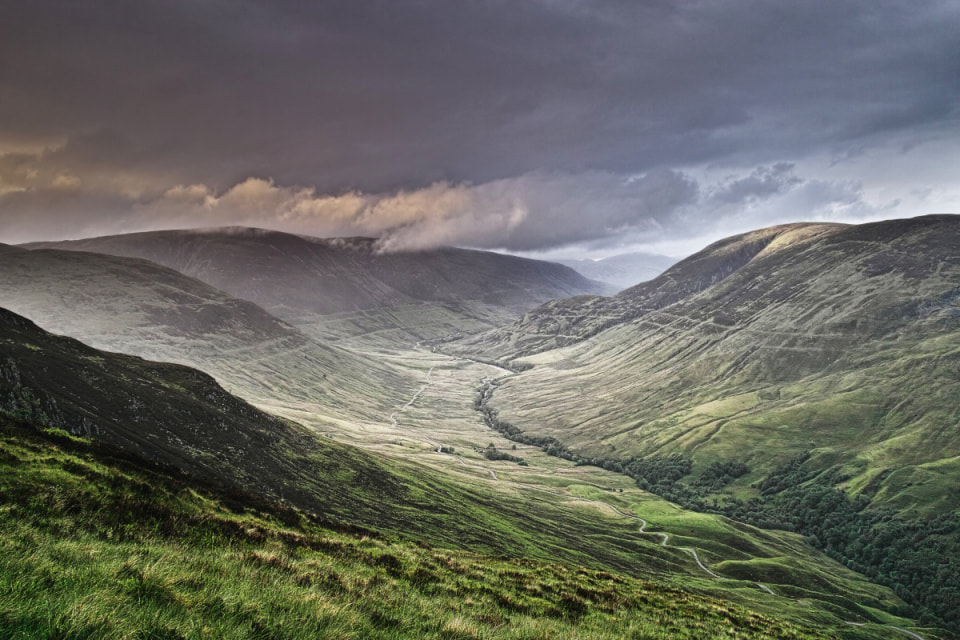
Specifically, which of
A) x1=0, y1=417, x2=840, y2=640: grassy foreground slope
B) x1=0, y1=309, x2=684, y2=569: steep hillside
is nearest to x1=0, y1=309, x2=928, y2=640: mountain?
x1=0, y1=417, x2=840, y2=640: grassy foreground slope

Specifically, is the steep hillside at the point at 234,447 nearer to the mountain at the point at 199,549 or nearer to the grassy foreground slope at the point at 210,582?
the mountain at the point at 199,549

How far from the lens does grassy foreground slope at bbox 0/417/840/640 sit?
26.0 ft

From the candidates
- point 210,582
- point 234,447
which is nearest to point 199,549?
point 210,582

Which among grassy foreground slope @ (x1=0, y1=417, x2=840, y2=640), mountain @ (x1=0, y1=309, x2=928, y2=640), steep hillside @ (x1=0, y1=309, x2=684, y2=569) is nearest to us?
grassy foreground slope @ (x1=0, y1=417, x2=840, y2=640)

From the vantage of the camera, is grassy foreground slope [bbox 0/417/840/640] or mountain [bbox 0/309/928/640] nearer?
grassy foreground slope [bbox 0/417/840/640]

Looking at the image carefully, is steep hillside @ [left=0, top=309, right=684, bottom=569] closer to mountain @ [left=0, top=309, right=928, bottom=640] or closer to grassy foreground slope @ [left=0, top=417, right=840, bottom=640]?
mountain @ [left=0, top=309, right=928, bottom=640]

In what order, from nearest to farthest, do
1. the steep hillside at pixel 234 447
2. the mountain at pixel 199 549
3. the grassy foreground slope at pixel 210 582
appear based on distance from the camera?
the grassy foreground slope at pixel 210 582
the mountain at pixel 199 549
the steep hillside at pixel 234 447

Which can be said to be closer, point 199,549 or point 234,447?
point 199,549

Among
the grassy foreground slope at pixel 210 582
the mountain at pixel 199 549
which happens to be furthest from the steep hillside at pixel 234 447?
the grassy foreground slope at pixel 210 582

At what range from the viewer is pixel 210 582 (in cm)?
1047

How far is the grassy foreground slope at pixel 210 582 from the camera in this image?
7.92 m

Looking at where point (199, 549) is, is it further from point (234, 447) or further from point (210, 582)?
point (234, 447)

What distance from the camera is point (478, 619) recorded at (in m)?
15.2

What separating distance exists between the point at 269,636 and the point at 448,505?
429 ft
